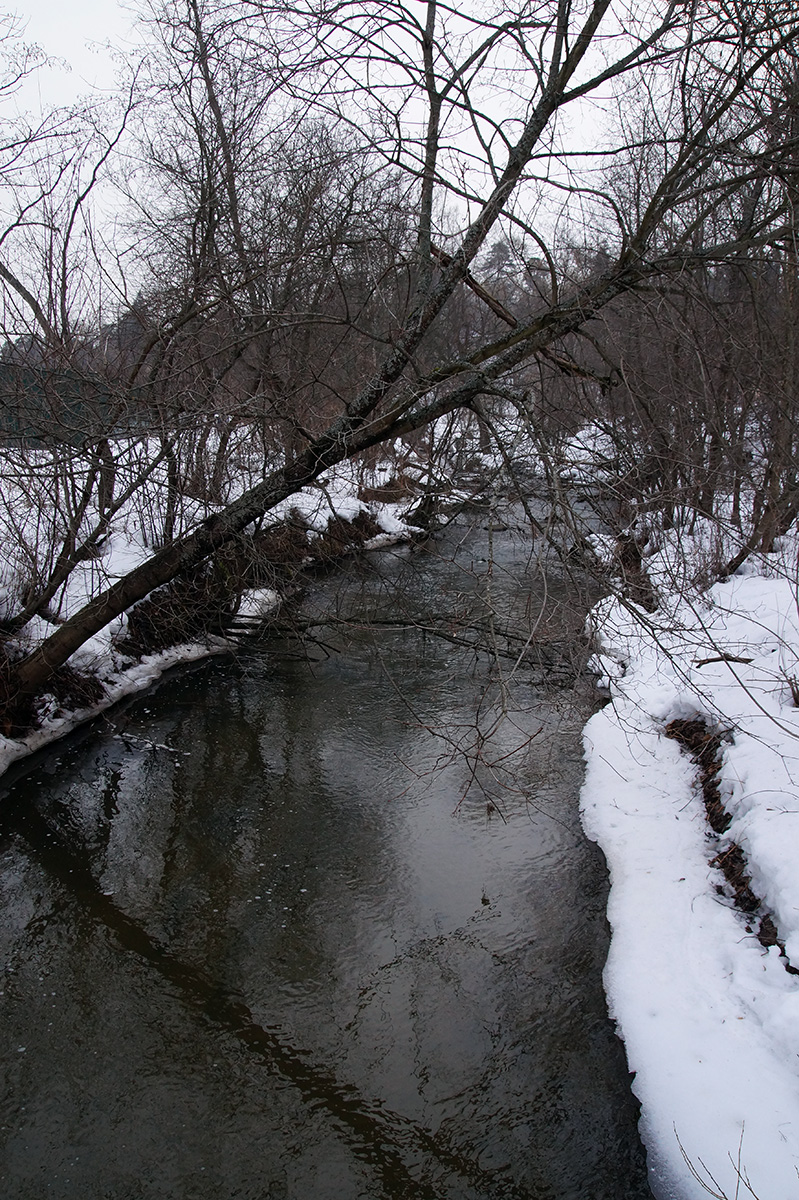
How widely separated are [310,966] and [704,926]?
2.47 meters

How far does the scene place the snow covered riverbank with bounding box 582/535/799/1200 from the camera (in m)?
3.65

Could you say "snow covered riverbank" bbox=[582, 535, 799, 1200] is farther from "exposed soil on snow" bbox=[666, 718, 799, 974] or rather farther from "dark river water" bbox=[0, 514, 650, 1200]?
"dark river water" bbox=[0, 514, 650, 1200]

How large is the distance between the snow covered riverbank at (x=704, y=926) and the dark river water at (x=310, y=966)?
0.22 m

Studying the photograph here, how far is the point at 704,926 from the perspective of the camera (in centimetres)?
498

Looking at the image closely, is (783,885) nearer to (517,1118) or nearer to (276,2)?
(517,1118)

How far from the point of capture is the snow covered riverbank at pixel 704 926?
3650mm

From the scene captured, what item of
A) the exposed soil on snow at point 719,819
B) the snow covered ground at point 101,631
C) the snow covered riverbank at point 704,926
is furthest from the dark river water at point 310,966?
the exposed soil on snow at point 719,819

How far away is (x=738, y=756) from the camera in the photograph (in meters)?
6.24

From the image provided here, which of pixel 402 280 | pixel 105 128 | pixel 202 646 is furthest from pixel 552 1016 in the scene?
pixel 105 128

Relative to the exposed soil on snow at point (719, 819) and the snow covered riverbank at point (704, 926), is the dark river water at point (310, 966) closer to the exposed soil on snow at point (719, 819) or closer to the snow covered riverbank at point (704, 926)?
the snow covered riverbank at point (704, 926)

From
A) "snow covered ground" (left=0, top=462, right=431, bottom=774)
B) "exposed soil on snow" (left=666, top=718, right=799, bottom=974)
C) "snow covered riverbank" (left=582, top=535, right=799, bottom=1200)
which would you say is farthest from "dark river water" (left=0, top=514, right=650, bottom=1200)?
"exposed soil on snow" (left=666, top=718, right=799, bottom=974)

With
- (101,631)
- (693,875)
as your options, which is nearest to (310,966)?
(693,875)

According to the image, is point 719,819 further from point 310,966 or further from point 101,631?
point 101,631

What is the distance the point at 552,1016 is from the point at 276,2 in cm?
628
